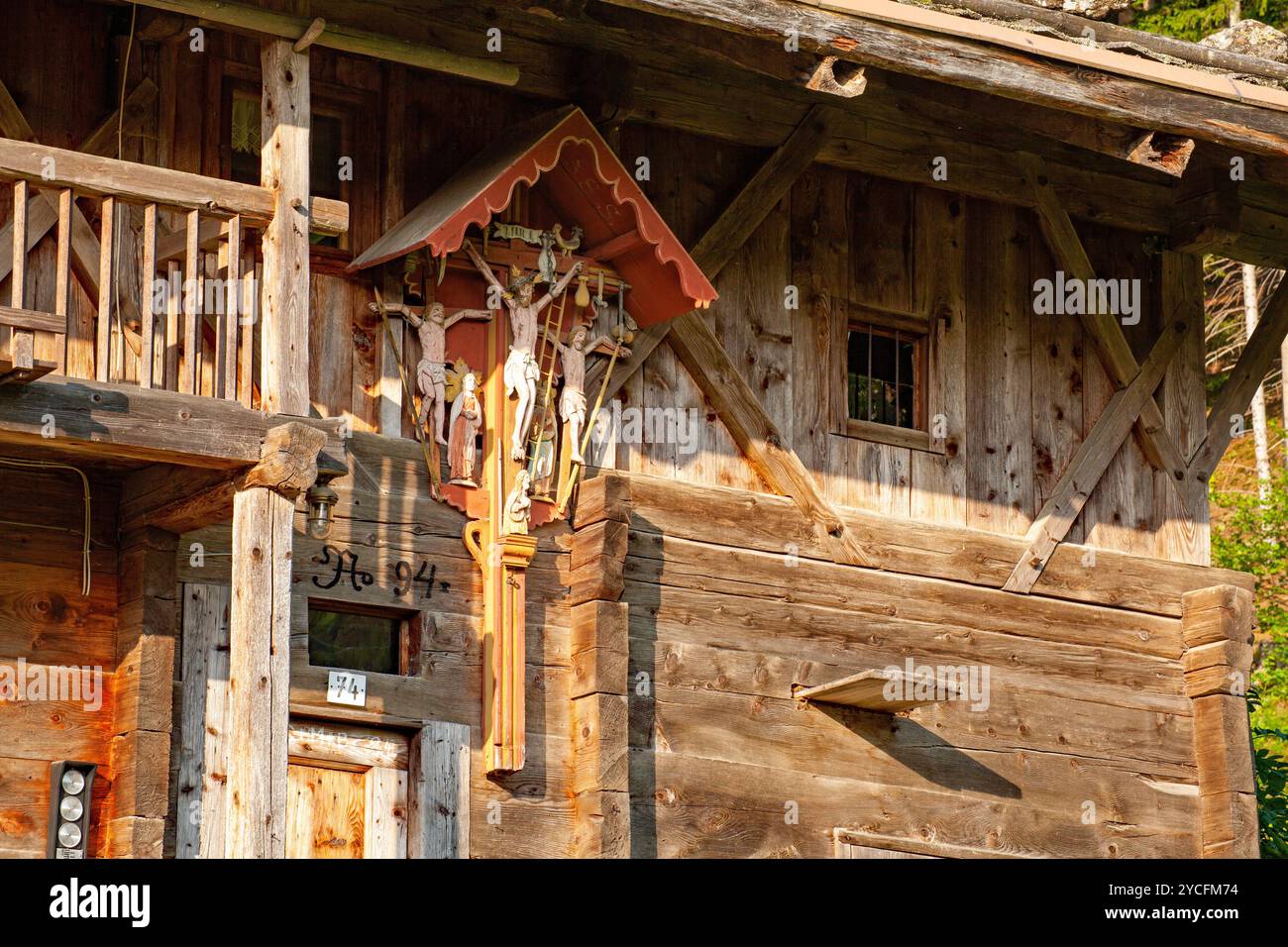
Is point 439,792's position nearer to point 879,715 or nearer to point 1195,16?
point 879,715

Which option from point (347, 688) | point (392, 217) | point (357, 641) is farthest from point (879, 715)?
point (392, 217)

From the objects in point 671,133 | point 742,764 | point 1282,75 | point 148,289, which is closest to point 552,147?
point 671,133

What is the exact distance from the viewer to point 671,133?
12312mm

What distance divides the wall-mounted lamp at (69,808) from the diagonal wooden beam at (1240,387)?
7.52 meters

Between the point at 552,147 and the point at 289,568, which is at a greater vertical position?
the point at 552,147

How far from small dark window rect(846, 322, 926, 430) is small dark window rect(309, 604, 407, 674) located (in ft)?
11.0

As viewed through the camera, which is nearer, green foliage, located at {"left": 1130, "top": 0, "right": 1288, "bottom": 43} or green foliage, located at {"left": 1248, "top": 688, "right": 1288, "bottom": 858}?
green foliage, located at {"left": 1248, "top": 688, "right": 1288, "bottom": 858}

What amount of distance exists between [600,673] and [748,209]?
2.99 meters

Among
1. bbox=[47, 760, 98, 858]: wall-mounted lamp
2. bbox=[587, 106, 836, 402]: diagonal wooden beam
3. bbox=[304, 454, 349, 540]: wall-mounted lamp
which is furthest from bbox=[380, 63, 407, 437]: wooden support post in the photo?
bbox=[47, 760, 98, 858]: wall-mounted lamp

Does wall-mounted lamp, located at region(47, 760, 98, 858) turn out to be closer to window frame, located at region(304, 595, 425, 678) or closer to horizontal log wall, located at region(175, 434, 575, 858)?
horizontal log wall, located at region(175, 434, 575, 858)

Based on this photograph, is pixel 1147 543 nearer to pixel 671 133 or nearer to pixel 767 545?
pixel 767 545

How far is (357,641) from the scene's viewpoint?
35.1 ft

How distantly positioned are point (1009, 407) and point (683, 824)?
3.65 metres

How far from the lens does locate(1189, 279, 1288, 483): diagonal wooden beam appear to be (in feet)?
45.7
